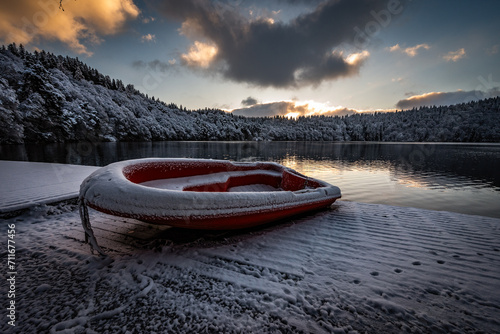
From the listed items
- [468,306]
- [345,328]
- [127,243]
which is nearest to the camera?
[345,328]

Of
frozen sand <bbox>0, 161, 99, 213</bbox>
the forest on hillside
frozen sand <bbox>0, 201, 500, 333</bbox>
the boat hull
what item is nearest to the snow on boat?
the boat hull

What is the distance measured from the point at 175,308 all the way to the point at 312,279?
148 centimetres

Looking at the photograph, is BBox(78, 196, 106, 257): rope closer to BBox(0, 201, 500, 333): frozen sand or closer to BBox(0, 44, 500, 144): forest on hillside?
BBox(0, 201, 500, 333): frozen sand

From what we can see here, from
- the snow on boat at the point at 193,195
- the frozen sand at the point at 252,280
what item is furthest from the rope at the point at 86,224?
the frozen sand at the point at 252,280

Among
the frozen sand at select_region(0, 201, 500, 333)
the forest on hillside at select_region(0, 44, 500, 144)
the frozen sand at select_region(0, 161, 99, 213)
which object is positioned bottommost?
the frozen sand at select_region(0, 201, 500, 333)

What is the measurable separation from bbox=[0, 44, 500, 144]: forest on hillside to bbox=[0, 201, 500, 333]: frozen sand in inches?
1806

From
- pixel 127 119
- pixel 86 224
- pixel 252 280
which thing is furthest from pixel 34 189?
pixel 127 119

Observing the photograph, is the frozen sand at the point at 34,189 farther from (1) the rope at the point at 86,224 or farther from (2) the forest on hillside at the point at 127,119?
(2) the forest on hillside at the point at 127,119

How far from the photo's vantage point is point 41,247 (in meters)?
2.74

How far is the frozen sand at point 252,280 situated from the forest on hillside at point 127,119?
45.9 m

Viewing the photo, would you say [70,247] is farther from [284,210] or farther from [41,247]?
[284,210]

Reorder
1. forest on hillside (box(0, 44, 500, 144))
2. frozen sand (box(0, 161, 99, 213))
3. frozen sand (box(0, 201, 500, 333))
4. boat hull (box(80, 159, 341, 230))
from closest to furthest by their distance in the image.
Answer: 1. frozen sand (box(0, 201, 500, 333))
2. boat hull (box(80, 159, 341, 230))
3. frozen sand (box(0, 161, 99, 213))
4. forest on hillside (box(0, 44, 500, 144))

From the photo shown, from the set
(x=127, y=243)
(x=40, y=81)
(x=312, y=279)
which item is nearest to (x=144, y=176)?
(x=127, y=243)

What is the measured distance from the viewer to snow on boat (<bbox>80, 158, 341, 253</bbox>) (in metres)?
2.36
